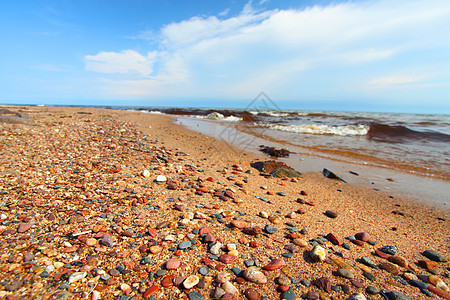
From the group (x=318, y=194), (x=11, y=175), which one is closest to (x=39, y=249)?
(x=11, y=175)

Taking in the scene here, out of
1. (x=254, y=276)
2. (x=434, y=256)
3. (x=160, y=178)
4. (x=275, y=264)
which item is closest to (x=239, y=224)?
(x=275, y=264)

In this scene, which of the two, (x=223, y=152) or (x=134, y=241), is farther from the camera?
(x=223, y=152)

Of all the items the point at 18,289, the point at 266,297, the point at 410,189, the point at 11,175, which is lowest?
the point at 410,189

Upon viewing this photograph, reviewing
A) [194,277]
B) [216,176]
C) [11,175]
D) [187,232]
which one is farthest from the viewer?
[216,176]

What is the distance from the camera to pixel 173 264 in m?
1.89

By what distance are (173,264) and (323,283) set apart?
1.38 m

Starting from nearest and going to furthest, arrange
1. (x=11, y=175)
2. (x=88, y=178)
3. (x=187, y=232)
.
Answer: (x=187, y=232), (x=11, y=175), (x=88, y=178)

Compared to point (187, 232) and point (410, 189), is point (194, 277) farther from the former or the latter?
point (410, 189)

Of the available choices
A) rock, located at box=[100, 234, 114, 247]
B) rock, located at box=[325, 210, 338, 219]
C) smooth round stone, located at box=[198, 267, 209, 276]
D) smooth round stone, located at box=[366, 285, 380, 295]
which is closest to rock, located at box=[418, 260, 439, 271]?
smooth round stone, located at box=[366, 285, 380, 295]

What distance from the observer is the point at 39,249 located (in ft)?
6.27

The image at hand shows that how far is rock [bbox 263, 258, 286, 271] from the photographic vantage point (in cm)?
195

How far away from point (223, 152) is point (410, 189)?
17.3ft

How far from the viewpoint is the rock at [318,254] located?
2100 millimetres

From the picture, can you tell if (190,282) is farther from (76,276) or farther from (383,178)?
(383,178)
